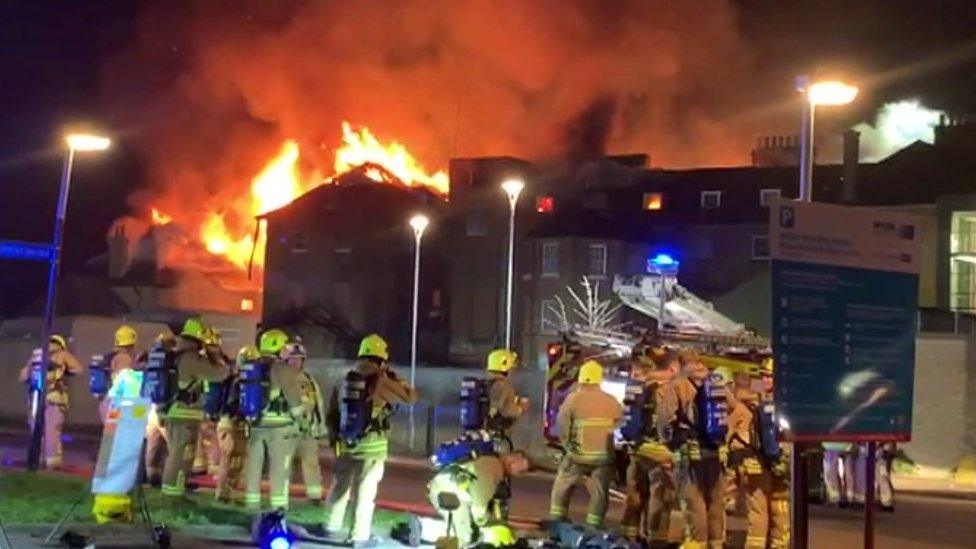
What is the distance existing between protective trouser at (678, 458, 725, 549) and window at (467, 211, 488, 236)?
4343cm

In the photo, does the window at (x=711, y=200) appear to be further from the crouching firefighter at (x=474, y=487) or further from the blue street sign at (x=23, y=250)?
the crouching firefighter at (x=474, y=487)

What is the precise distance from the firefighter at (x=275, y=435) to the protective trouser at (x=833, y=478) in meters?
9.32

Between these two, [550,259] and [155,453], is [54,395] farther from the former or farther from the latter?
[550,259]

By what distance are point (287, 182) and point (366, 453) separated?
70956 millimetres

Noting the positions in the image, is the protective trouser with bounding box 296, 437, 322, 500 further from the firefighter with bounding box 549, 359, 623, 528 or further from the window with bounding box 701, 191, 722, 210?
the window with bounding box 701, 191, 722, 210

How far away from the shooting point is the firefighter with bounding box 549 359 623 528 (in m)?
13.4

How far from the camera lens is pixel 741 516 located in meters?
17.7

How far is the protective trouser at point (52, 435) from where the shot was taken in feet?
61.7

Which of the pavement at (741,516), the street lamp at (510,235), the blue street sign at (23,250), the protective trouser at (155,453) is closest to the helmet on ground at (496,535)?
the pavement at (741,516)

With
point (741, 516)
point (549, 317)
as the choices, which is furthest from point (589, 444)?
point (549, 317)

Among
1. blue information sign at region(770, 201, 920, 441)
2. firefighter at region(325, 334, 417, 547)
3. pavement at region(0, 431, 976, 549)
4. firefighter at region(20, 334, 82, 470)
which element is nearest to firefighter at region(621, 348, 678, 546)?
pavement at region(0, 431, 976, 549)

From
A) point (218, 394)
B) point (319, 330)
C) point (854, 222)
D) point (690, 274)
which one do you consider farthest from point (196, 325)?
point (319, 330)

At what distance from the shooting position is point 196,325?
1462cm

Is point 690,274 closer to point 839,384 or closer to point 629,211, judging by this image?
point 629,211
